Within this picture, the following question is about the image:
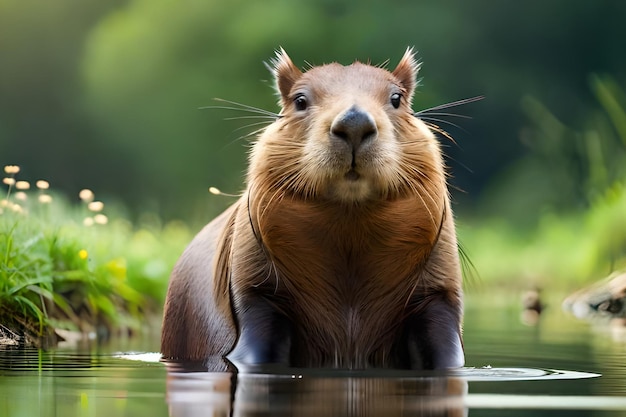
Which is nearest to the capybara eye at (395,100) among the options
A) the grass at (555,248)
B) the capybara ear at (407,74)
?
the capybara ear at (407,74)

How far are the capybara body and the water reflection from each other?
0.62 meters

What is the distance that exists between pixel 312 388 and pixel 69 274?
4.45 metres

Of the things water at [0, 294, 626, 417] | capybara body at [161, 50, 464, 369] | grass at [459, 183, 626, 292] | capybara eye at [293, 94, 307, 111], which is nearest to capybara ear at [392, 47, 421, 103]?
capybara body at [161, 50, 464, 369]

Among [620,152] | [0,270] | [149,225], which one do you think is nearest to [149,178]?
[149,225]

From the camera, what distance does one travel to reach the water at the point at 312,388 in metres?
3.37

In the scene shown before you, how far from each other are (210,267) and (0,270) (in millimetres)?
1392

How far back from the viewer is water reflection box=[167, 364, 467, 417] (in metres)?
3.30

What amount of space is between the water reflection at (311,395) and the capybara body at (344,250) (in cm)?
62

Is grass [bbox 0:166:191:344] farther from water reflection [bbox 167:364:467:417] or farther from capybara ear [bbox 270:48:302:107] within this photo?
water reflection [bbox 167:364:467:417]

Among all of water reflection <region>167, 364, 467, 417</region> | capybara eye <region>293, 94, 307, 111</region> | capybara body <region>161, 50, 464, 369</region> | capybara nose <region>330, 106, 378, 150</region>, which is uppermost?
capybara eye <region>293, 94, 307, 111</region>

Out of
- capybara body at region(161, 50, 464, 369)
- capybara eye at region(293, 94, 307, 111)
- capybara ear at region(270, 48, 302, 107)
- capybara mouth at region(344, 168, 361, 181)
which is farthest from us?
capybara ear at region(270, 48, 302, 107)

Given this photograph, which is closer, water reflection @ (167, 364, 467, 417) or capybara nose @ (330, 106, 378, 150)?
water reflection @ (167, 364, 467, 417)

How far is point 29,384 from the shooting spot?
412cm

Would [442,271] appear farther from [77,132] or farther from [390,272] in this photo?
[77,132]
